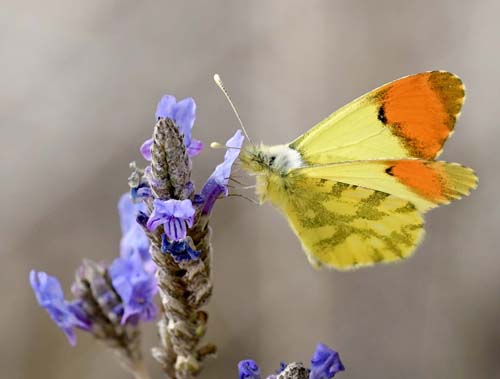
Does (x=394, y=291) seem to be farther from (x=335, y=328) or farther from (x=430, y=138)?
(x=430, y=138)

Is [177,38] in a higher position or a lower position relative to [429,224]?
higher

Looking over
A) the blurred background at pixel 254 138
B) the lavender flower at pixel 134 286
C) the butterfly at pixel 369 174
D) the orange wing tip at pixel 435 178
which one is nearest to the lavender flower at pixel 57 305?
the lavender flower at pixel 134 286

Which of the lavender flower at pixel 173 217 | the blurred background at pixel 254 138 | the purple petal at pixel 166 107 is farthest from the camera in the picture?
the blurred background at pixel 254 138

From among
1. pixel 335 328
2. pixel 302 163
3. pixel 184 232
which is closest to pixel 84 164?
pixel 335 328

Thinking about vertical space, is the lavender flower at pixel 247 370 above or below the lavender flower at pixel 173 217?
below

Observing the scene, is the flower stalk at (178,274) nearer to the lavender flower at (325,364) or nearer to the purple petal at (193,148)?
the purple petal at (193,148)

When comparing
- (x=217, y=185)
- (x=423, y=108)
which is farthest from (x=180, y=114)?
(x=423, y=108)

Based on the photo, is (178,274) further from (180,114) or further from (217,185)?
(180,114)
